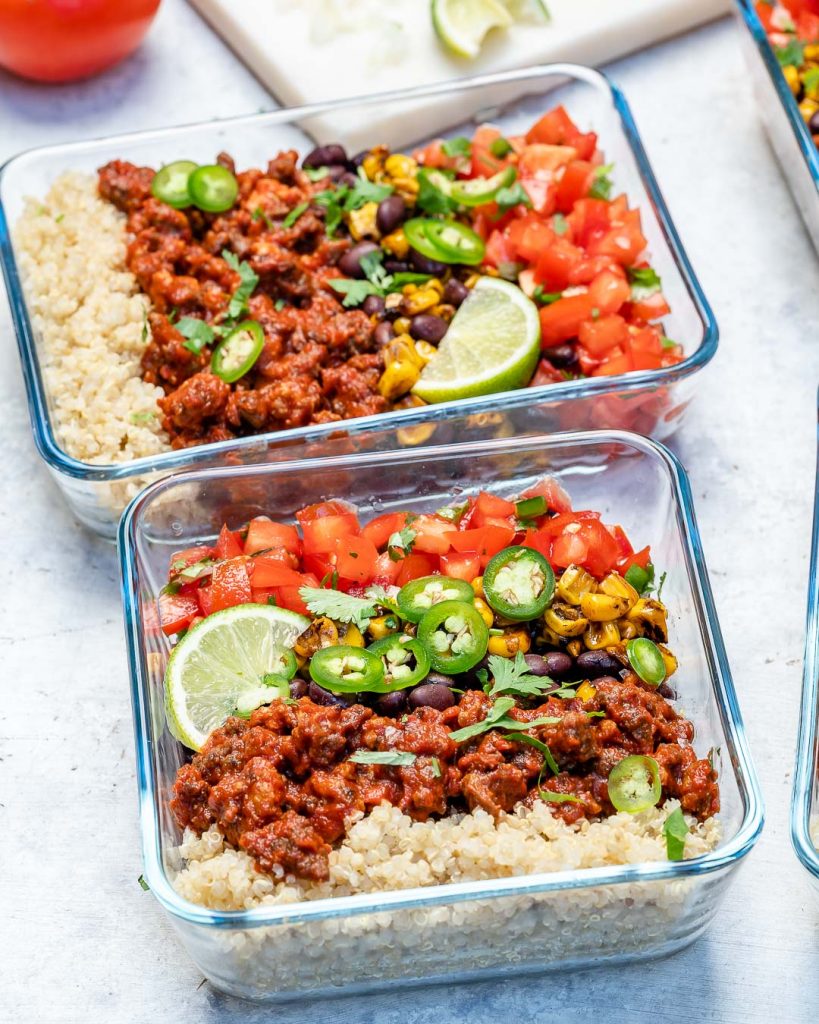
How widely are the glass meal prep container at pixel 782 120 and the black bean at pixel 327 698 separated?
2.24m

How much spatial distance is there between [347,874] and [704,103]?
3168mm

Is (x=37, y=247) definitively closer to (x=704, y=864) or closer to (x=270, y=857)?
(x=270, y=857)

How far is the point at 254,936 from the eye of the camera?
8.89 feet

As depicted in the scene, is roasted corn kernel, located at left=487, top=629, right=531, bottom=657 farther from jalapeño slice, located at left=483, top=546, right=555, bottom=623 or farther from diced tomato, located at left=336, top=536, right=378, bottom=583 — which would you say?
diced tomato, located at left=336, top=536, right=378, bottom=583

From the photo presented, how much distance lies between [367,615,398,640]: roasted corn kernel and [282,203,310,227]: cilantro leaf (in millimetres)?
1372

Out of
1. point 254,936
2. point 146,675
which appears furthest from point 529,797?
point 146,675

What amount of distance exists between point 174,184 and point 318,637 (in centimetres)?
162

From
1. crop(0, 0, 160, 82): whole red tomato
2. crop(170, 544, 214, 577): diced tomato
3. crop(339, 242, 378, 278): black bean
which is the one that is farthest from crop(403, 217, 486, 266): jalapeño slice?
crop(0, 0, 160, 82): whole red tomato

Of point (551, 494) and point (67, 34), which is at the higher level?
point (67, 34)

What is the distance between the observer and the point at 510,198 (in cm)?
397

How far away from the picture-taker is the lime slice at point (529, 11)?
15.3ft

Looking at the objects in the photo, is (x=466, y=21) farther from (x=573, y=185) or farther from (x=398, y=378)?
(x=398, y=378)

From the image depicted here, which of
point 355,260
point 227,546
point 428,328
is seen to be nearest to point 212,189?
point 355,260

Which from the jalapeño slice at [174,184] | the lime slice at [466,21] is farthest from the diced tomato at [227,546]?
the lime slice at [466,21]
